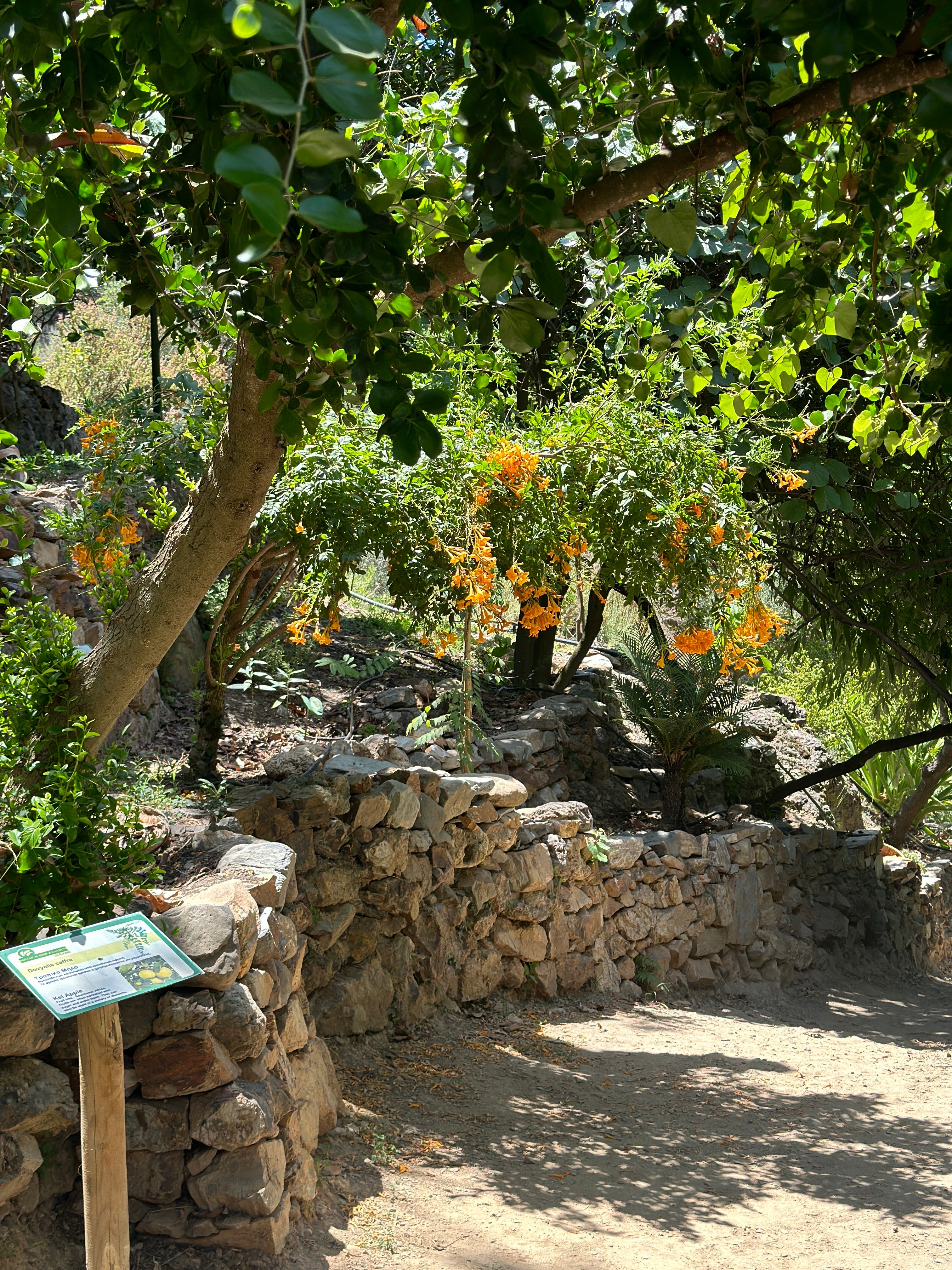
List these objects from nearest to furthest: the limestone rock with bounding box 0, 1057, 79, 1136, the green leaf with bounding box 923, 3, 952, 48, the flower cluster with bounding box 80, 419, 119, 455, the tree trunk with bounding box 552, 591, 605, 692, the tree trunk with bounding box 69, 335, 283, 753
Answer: the green leaf with bounding box 923, 3, 952, 48
the tree trunk with bounding box 69, 335, 283, 753
the limestone rock with bounding box 0, 1057, 79, 1136
the flower cluster with bounding box 80, 419, 119, 455
the tree trunk with bounding box 552, 591, 605, 692

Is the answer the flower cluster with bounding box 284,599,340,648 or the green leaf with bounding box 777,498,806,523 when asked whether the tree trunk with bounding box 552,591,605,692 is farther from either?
the green leaf with bounding box 777,498,806,523

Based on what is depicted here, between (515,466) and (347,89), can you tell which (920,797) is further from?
(347,89)

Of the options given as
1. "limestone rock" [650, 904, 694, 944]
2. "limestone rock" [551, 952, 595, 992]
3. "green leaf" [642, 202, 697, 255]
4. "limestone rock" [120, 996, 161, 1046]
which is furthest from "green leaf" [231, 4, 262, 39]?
"limestone rock" [650, 904, 694, 944]

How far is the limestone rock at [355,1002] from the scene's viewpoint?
4324 mm

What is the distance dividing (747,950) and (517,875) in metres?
2.51

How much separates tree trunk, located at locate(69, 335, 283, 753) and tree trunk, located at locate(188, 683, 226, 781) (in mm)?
1856

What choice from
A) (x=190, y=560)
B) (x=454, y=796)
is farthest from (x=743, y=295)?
(x=454, y=796)

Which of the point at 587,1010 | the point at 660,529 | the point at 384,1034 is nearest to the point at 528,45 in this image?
the point at 660,529

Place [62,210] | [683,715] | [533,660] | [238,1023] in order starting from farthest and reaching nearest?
[533,660], [683,715], [238,1023], [62,210]

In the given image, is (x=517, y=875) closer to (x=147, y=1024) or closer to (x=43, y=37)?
(x=147, y=1024)

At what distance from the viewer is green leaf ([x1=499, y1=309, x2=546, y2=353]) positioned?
1236 millimetres

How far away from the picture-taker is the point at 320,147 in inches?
26.5

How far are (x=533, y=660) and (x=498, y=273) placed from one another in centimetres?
702

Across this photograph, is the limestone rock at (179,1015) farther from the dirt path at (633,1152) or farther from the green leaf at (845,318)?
the green leaf at (845,318)
